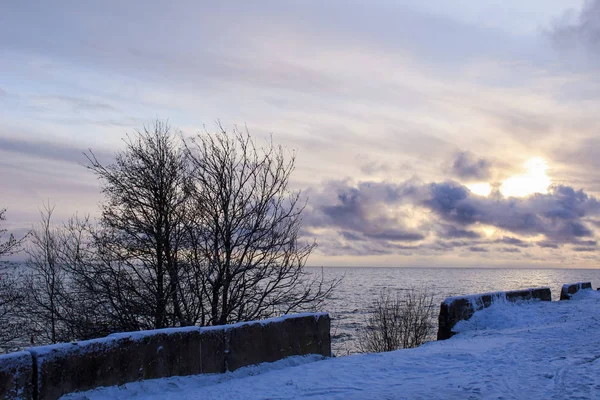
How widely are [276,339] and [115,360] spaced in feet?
9.89

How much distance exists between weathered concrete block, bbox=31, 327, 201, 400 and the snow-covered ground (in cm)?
15

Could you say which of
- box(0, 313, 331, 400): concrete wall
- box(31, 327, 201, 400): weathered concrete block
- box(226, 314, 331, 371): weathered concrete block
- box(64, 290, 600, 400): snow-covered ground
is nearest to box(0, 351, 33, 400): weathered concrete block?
box(0, 313, 331, 400): concrete wall

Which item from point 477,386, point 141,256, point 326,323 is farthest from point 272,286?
point 477,386

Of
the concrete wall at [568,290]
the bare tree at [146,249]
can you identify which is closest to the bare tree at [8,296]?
the bare tree at [146,249]

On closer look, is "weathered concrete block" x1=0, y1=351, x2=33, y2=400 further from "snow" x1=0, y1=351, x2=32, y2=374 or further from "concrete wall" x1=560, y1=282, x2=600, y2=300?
"concrete wall" x1=560, y1=282, x2=600, y2=300

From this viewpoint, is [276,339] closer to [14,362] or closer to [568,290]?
[14,362]

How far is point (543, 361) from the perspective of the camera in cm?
891

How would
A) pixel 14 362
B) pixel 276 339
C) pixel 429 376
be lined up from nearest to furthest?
pixel 14 362
pixel 429 376
pixel 276 339

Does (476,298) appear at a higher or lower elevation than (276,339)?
higher

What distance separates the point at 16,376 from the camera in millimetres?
6176

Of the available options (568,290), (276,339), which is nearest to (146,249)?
(276,339)

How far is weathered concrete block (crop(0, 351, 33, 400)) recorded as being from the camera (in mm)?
6086

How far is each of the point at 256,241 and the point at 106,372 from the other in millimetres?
8950

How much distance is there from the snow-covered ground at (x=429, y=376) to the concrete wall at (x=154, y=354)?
0.16 metres
